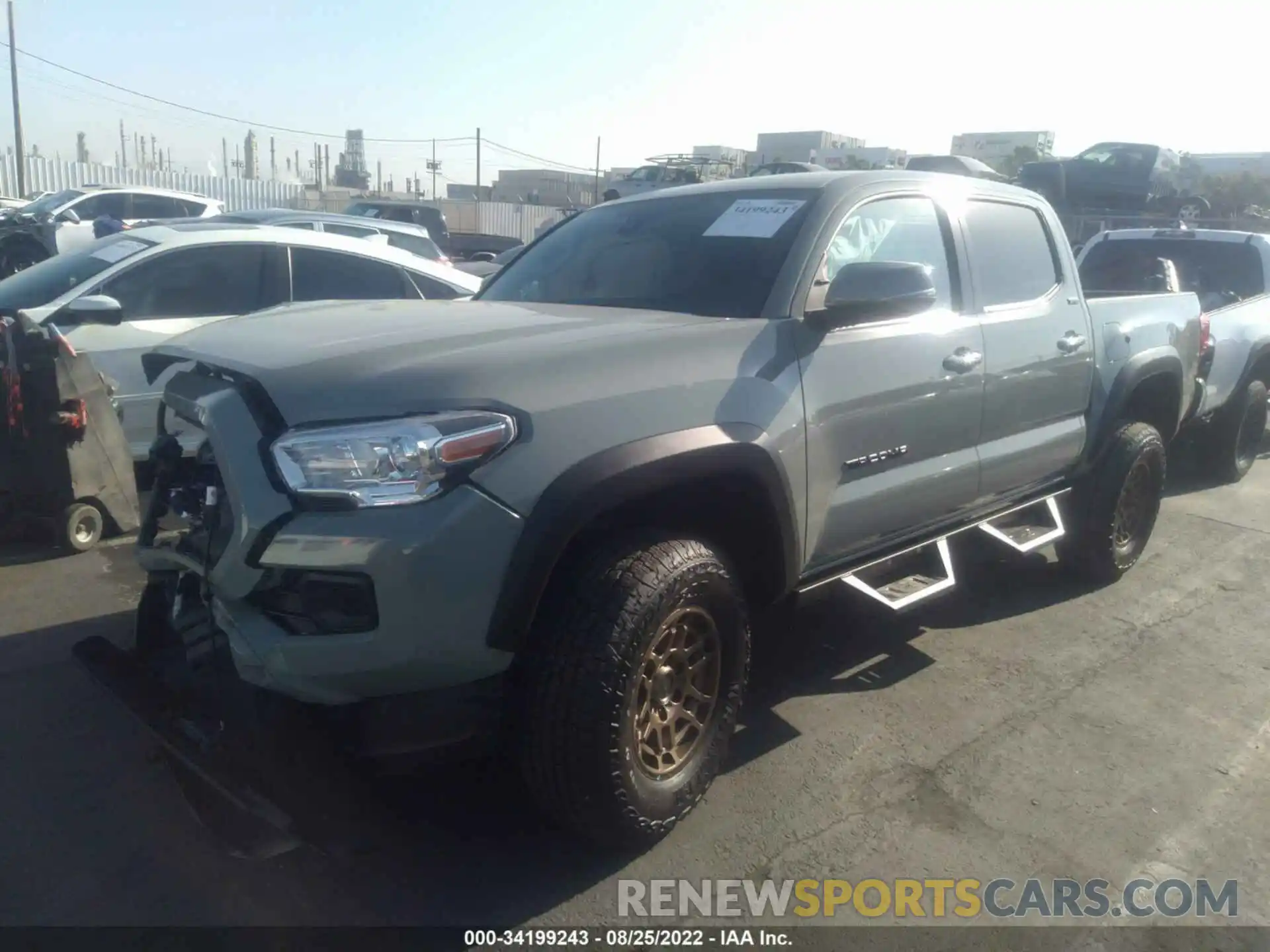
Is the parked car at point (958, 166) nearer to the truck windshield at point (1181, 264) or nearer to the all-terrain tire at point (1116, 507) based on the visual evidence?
the truck windshield at point (1181, 264)

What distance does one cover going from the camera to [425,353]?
278cm

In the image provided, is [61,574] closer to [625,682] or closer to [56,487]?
[56,487]

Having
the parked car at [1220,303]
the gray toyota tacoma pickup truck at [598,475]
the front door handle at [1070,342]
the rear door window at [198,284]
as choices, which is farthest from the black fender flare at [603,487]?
the parked car at [1220,303]

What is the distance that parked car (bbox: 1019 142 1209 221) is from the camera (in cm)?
1639

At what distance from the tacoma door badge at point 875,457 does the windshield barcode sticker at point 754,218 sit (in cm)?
85

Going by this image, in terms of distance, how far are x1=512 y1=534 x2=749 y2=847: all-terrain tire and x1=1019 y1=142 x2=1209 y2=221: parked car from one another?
597 inches

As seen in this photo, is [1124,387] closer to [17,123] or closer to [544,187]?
[17,123]

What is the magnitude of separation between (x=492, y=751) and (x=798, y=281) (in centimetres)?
181

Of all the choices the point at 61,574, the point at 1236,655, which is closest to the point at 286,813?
the point at 61,574

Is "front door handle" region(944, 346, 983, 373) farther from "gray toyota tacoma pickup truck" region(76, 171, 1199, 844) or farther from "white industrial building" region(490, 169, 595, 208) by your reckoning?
"white industrial building" region(490, 169, 595, 208)

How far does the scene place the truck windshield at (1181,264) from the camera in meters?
8.56

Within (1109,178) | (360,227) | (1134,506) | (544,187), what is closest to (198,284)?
(1134,506)

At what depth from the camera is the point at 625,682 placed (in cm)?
276

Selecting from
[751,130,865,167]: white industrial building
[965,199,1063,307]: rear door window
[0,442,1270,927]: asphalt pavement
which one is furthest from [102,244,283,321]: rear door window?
[751,130,865,167]: white industrial building
